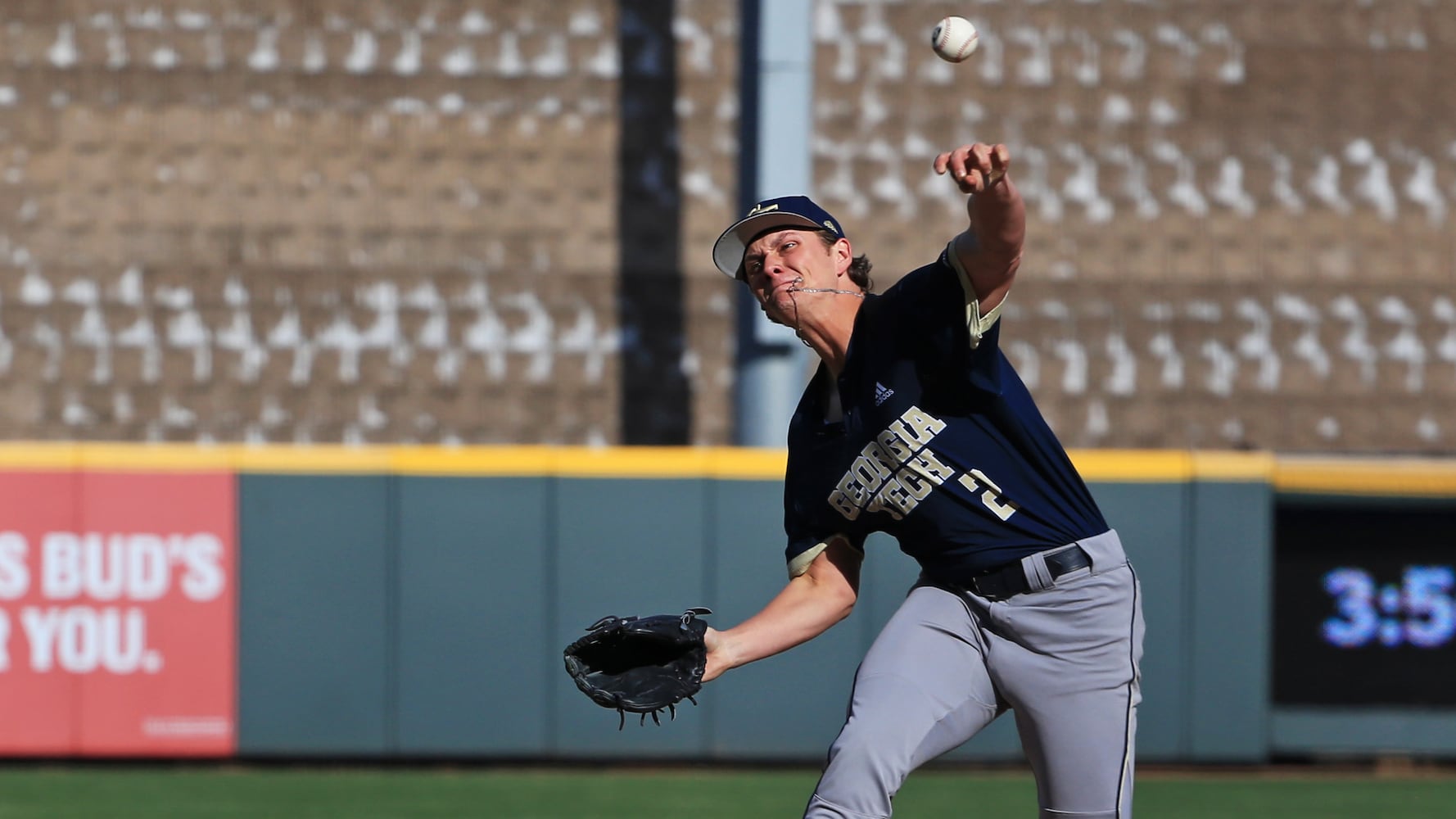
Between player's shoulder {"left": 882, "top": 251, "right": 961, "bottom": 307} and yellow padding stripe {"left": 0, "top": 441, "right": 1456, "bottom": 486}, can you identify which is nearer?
player's shoulder {"left": 882, "top": 251, "right": 961, "bottom": 307}

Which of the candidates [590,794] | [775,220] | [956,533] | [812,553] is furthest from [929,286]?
[590,794]

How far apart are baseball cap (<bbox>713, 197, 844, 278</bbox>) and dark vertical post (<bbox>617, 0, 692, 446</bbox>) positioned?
5923 mm

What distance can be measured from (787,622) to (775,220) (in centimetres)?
83

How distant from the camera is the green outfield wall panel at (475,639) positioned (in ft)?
23.2

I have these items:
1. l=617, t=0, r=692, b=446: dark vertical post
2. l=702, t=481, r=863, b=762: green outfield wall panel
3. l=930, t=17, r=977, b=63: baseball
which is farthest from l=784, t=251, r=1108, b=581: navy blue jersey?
l=617, t=0, r=692, b=446: dark vertical post

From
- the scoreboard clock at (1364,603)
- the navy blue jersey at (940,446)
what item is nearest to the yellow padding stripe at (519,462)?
the scoreboard clock at (1364,603)

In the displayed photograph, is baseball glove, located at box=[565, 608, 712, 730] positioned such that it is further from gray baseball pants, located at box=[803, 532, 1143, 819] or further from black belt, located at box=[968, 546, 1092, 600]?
black belt, located at box=[968, 546, 1092, 600]

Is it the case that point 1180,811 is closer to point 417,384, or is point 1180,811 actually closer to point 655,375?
point 655,375

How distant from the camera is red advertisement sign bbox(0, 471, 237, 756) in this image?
700 cm

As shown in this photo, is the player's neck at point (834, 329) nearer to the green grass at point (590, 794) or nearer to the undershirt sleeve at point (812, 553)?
the undershirt sleeve at point (812, 553)

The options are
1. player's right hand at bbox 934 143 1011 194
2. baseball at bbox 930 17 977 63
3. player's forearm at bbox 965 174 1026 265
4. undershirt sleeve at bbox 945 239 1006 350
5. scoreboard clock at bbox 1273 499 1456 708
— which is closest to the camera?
player's right hand at bbox 934 143 1011 194

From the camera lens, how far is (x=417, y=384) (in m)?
9.29

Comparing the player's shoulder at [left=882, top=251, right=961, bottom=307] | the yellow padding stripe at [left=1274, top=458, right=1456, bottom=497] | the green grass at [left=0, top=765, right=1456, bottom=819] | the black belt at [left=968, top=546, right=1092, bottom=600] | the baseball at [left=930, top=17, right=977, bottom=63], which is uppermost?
the baseball at [left=930, top=17, right=977, bottom=63]

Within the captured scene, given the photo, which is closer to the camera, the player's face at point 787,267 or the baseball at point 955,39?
the player's face at point 787,267
